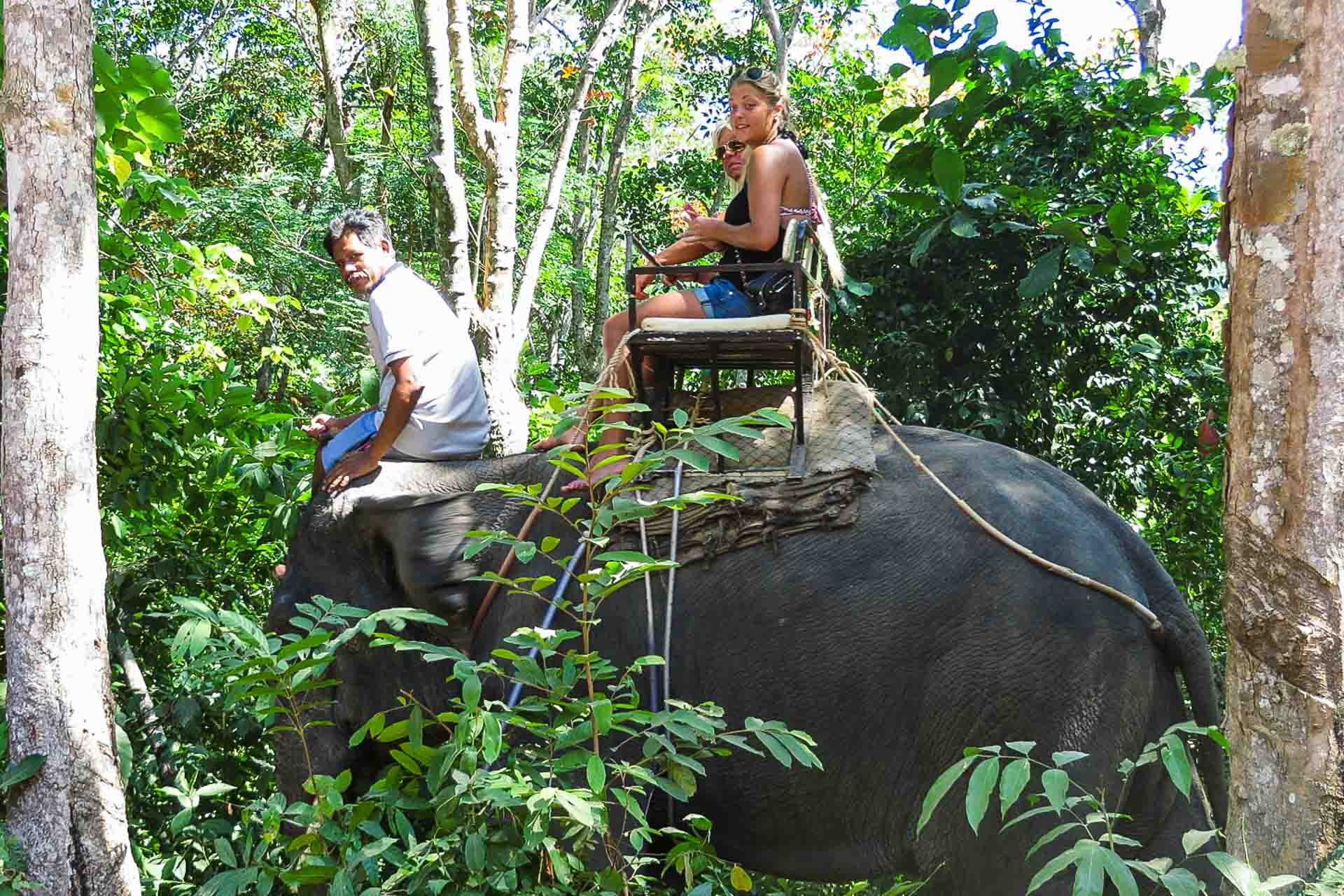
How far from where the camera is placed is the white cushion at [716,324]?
3867mm

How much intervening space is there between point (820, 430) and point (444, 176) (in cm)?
340

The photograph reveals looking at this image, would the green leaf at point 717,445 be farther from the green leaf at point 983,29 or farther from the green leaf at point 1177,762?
the green leaf at point 983,29

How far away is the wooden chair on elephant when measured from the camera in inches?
152

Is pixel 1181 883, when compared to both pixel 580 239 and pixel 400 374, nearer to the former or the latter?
pixel 400 374

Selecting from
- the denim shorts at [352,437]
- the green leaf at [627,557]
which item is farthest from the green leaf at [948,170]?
the denim shorts at [352,437]

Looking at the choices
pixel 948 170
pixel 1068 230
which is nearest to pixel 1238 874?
pixel 948 170

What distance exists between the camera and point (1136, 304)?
659 centimetres

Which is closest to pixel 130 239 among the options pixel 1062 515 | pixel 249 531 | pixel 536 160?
pixel 249 531

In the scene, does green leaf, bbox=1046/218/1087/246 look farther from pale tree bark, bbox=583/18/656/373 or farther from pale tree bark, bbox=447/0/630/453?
pale tree bark, bbox=583/18/656/373

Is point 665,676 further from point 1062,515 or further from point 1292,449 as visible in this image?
point 1292,449

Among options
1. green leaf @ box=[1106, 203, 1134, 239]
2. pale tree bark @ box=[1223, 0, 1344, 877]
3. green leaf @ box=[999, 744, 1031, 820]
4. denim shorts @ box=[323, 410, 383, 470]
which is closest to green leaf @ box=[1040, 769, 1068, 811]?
green leaf @ box=[999, 744, 1031, 820]

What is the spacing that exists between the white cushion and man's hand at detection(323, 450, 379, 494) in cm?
113

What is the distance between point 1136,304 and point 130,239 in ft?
15.1

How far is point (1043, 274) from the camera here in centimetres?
479
